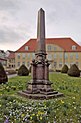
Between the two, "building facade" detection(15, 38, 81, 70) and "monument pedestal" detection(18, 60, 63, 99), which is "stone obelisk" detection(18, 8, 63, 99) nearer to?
"monument pedestal" detection(18, 60, 63, 99)

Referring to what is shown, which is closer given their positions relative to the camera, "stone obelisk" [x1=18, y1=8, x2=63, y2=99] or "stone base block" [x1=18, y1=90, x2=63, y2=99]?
"stone base block" [x1=18, y1=90, x2=63, y2=99]

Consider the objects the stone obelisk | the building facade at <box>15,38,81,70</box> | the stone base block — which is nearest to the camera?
the stone base block

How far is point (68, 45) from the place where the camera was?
193ft

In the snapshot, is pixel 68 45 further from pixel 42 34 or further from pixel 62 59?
pixel 42 34

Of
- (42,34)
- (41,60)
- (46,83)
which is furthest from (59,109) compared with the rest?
(42,34)

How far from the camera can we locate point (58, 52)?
58.5 m

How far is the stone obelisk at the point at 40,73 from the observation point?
8.78 metres

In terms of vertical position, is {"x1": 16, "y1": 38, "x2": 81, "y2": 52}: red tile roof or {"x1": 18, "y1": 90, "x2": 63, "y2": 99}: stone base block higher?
{"x1": 16, "y1": 38, "x2": 81, "y2": 52}: red tile roof

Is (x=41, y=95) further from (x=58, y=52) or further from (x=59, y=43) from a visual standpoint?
(x=59, y=43)

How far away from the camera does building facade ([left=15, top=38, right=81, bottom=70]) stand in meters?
58.2

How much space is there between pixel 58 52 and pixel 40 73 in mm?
49753

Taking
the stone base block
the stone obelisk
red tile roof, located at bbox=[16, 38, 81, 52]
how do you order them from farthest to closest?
red tile roof, located at bbox=[16, 38, 81, 52] < the stone obelisk < the stone base block

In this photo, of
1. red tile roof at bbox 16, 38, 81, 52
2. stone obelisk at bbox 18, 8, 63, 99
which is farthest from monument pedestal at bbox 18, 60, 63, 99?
red tile roof at bbox 16, 38, 81, 52

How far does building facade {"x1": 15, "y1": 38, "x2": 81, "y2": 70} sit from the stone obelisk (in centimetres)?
4863
